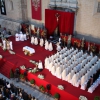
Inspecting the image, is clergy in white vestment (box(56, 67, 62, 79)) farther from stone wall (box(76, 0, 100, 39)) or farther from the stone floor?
stone wall (box(76, 0, 100, 39))

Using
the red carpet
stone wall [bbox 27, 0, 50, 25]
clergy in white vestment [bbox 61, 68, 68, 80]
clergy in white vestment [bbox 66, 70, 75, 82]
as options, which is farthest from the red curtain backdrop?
clergy in white vestment [bbox 66, 70, 75, 82]

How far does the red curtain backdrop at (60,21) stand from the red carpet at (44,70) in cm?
311

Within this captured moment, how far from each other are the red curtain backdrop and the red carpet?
3.11 m

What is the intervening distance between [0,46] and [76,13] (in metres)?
10.0

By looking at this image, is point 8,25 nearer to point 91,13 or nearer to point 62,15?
point 62,15

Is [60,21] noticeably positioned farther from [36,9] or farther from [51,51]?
[36,9]

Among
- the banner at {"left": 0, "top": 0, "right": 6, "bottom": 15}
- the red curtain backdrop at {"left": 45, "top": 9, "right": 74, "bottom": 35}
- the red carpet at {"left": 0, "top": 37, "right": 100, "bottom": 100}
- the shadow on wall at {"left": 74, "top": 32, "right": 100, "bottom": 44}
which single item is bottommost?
the red carpet at {"left": 0, "top": 37, "right": 100, "bottom": 100}

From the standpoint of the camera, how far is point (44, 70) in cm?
1398

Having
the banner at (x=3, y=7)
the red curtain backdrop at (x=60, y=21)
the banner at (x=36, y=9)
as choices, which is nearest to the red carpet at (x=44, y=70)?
the red curtain backdrop at (x=60, y=21)

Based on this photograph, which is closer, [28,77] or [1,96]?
[1,96]

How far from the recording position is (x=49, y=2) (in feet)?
65.3

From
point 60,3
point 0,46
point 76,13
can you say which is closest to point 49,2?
point 60,3

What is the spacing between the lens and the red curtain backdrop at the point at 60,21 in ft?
58.6

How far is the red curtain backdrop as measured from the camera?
58.6 ft
